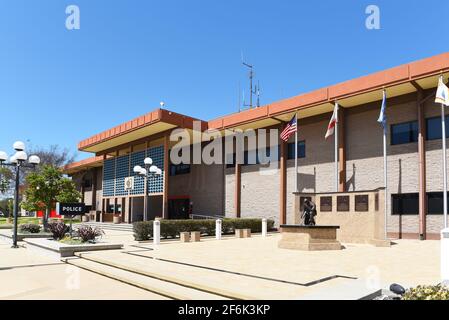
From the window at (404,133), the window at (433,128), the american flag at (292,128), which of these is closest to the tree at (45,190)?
the american flag at (292,128)

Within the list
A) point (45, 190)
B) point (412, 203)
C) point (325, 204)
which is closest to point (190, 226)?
point (325, 204)

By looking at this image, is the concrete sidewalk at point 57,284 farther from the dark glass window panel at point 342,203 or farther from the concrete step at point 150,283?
the dark glass window panel at point 342,203

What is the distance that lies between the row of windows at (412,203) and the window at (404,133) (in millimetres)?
3178

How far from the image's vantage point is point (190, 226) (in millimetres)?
23094

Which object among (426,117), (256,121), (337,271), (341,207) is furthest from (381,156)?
(337,271)

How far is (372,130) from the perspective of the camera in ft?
78.8

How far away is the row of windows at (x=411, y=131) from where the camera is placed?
21188 mm

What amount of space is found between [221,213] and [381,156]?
49.4ft

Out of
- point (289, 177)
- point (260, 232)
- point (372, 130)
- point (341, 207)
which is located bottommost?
point (260, 232)

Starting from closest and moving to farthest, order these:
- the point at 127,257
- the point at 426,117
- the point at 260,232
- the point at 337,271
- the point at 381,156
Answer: the point at 337,271 → the point at 127,257 → the point at 426,117 → the point at 381,156 → the point at 260,232

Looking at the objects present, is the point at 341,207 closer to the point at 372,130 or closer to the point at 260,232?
the point at 372,130

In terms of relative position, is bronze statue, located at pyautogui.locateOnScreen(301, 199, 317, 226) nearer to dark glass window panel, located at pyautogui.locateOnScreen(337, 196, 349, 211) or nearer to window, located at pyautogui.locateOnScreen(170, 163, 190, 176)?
dark glass window panel, located at pyautogui.locateOnScreen(337, 196, 349, 211)

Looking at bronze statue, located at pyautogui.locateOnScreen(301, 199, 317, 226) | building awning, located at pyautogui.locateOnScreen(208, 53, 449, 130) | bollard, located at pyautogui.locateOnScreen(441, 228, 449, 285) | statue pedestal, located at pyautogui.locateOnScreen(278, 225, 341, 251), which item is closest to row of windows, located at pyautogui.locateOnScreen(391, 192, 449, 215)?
building awning, located at pyautogui.locateOnScreen(208, 53, 449, 130)

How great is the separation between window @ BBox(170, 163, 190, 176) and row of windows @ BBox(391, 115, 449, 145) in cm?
2048
